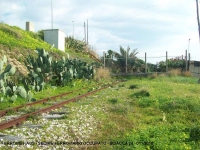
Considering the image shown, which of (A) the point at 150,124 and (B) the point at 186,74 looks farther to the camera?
(B) the point at 186,74

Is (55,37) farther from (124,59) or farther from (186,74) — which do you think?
(186,74)

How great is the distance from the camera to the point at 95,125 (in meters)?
6.63

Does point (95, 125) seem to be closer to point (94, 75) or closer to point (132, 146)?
point (132, 146)

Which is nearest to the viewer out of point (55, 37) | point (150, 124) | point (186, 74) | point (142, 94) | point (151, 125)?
point (151, 125)

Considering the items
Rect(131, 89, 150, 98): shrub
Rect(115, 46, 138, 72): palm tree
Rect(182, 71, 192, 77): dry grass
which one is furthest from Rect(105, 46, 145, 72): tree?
Rect(131, 89, 150, 98): shrub

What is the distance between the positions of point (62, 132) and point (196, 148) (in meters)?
2.65

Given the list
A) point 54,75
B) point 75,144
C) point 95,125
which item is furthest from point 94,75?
point 75,144

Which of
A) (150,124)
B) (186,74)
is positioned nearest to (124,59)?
(186,74)

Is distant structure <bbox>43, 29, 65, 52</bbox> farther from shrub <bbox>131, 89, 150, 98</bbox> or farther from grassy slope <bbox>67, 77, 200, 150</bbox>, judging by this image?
grassy slope <bbox>67, 77, 200, 150</bbox>

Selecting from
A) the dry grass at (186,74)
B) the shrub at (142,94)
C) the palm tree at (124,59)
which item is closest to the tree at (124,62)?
the palm tree at (124,59)

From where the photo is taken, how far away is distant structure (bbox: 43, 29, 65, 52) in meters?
28.8

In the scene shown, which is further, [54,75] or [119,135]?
[54,75]

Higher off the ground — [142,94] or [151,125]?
[142,94]

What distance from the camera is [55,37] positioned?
95.7 ft
